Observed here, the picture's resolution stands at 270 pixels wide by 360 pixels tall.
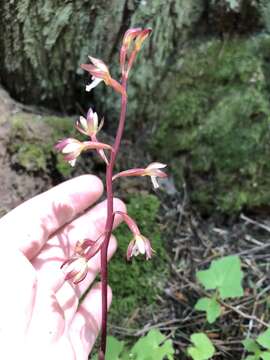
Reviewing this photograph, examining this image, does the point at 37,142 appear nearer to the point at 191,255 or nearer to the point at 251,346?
the point at 191,255

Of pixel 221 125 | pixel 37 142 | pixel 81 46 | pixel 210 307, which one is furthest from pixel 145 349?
pixel 81 46

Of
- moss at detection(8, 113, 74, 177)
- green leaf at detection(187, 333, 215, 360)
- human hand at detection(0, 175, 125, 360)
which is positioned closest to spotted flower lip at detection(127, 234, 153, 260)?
human hand at detection(0, 175, 125, 360)

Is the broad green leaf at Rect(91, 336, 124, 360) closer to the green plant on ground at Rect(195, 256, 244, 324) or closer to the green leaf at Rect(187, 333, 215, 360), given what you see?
the green leaf at Rect(187, 333, 215, 360)

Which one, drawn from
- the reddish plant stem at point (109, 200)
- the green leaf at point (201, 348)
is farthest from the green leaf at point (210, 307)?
the reddish plant stem at point (109, 200)

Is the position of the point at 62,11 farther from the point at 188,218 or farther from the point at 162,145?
the point at 188,218

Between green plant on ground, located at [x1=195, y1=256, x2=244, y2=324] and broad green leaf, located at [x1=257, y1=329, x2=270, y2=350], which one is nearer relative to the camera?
broad green leaf, located at [x1=257, y1=329, x2=270, y2=350]

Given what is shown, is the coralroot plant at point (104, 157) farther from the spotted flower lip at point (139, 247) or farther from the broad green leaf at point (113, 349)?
the broad green leaf at point (113, 349)

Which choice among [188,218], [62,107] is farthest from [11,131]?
[188,218]
